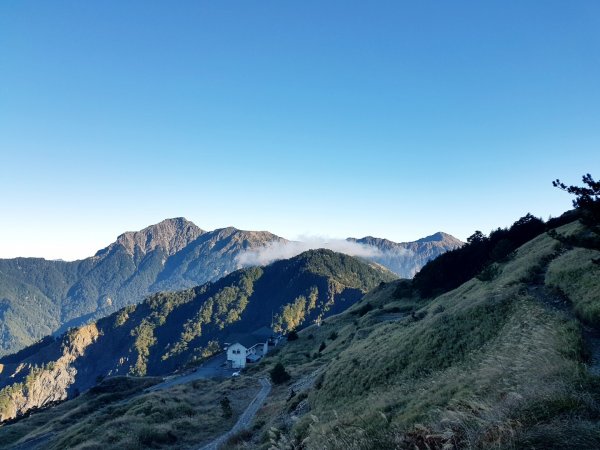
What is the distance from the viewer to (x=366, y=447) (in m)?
8.88

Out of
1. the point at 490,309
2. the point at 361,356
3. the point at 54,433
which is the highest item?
the point at 490,309

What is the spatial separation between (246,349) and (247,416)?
80.8 m

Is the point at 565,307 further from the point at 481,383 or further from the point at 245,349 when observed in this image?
the point at 245,349

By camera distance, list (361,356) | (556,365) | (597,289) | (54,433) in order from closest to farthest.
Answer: (556,365), (597,289), (361,356), (54,433)

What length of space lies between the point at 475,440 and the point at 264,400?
4072cm

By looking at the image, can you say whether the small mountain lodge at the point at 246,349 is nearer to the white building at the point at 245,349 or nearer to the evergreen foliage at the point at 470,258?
the white building at the point at 245,349

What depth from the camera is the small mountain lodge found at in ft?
370

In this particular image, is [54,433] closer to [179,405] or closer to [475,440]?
[179,405]

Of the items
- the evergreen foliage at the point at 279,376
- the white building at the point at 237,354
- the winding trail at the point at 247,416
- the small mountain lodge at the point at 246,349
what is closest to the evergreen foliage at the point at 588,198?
the winding trail at the point at 247,416

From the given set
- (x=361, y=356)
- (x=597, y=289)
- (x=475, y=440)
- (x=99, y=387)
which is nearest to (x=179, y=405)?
(x=361, y=356)

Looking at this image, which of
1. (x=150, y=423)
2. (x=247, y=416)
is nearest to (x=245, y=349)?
(x=247, y=416)

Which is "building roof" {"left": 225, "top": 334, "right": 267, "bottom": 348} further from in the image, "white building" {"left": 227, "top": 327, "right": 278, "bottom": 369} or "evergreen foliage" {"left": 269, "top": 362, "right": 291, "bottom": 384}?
"evergreen foliage" {"left": 269, "top": 362, "right": 291, "bottom": 384}

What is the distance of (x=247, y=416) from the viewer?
36.8 m

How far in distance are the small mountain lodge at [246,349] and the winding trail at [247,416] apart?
5801 centimetres
